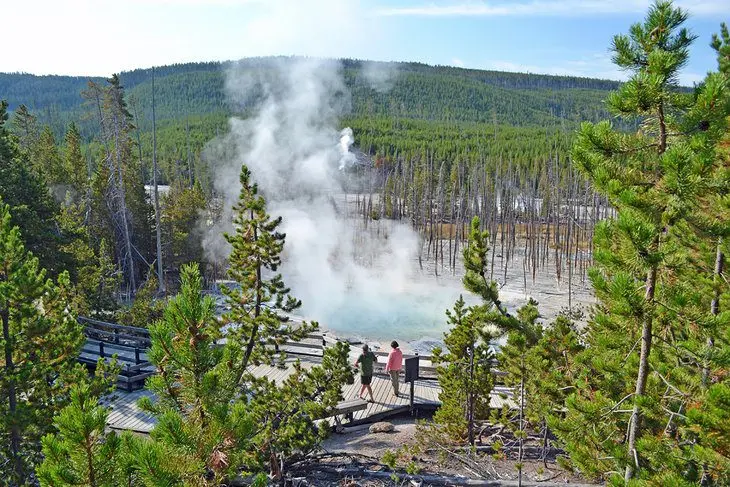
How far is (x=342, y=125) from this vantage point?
290 feet

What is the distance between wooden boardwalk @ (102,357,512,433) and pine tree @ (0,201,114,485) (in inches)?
107

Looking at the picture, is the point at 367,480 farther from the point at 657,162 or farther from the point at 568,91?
the point at 568,91

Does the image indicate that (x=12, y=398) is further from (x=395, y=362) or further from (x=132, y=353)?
(x=395, y=362)

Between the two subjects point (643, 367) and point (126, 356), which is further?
point (126, 356)

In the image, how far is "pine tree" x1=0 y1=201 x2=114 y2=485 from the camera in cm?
718

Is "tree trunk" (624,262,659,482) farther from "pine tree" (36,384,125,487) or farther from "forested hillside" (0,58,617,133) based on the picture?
"forested hillside" (0,58,617,133)

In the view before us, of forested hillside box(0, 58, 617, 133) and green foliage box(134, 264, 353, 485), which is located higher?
forested hillside box(0, 58, 617, 133)

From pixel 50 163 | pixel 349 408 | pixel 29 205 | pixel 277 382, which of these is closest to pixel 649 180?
pixel 349 408

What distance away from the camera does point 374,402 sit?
1202cm

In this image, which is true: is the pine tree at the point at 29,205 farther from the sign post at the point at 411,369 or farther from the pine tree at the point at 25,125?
the pine tree at the point at 25,125

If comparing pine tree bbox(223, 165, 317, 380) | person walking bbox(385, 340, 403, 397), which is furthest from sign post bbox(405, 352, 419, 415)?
pine tree bbox(223, 165, 317, 380)

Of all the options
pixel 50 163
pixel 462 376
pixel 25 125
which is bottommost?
pixel 462 376

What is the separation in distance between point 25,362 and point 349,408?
5.83m

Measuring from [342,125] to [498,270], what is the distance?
54.4 meters
